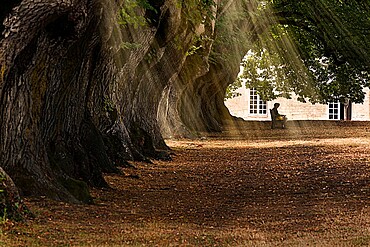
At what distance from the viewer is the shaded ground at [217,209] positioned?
25.3 feet

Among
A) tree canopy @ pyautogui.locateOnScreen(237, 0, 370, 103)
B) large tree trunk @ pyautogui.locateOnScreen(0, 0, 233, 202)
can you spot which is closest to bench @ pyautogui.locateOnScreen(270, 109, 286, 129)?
tree canopy @ pyautogui.locateOnScreen(237, 0, 370, 103)

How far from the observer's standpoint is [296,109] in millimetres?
71000

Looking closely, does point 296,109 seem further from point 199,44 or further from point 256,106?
point 199,44

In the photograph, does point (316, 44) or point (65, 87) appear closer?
point (65, 87)

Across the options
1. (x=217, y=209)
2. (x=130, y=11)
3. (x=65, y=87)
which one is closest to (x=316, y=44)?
(x=130, y=11)

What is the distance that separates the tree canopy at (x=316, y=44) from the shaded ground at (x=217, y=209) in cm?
669

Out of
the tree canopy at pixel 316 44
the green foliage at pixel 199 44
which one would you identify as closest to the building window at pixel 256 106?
the tree canopy at pixel 316 44

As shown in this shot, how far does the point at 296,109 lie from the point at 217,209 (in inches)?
2387

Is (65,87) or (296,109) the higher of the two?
(296,109)

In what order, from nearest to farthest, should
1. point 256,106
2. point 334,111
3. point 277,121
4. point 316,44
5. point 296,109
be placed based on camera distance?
point 316,44
point 277,121
point 296,109
point 334,111
point 256,106

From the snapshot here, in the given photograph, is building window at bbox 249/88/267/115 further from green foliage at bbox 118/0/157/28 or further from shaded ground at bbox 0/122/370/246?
green foliage at bbox 118/0/157/28

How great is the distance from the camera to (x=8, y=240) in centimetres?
730

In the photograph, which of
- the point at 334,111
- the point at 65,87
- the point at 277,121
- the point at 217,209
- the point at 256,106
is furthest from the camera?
the point at 256,106

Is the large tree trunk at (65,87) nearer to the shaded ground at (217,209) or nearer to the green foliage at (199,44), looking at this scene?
the shaded ground at (217,209)
